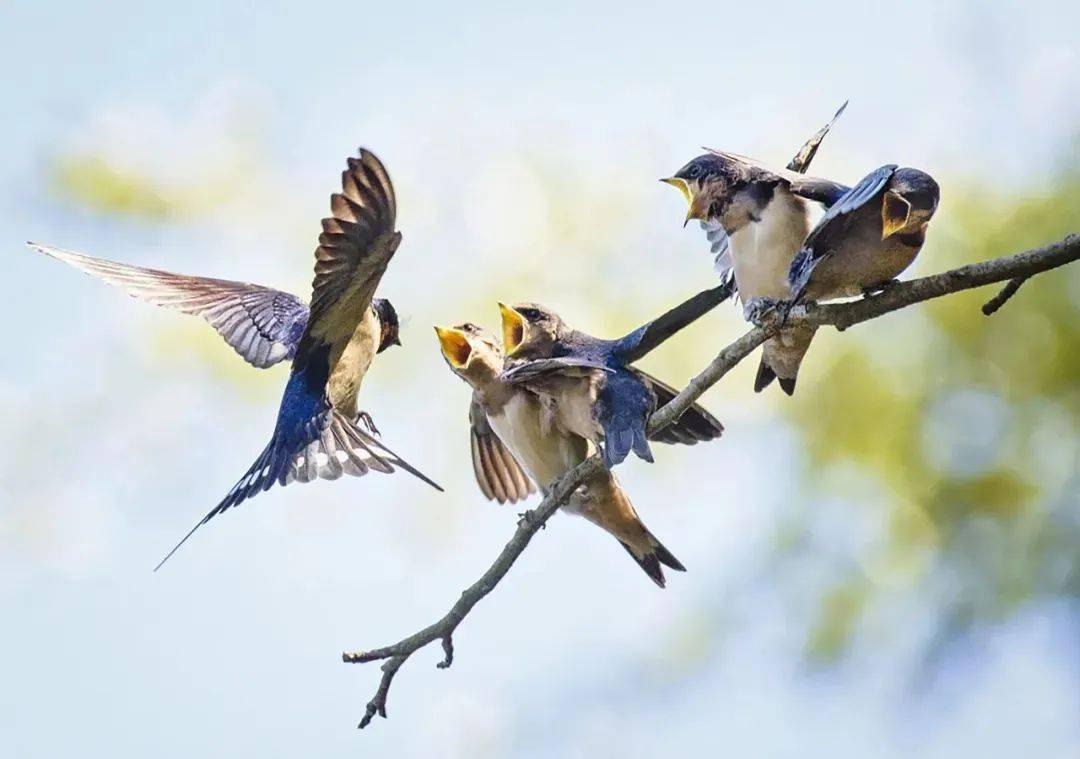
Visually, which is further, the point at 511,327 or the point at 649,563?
the point at 649,563

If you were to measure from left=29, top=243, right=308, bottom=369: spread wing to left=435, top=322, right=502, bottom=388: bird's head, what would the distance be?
0.77 m

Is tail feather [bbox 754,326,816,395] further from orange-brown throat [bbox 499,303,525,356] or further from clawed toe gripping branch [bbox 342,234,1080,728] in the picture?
orange-brown throat [bbox 499,303,525,356]

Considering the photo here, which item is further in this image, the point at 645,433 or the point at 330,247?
the point at 330,247

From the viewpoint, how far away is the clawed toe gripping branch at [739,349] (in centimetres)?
298

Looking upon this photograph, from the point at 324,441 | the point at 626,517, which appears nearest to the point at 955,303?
the point at 626,517

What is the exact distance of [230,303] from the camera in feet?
18.5

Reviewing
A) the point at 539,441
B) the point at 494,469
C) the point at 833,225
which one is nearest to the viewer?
the point at 833,225

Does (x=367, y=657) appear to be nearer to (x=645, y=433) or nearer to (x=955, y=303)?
(x=645, y=433)

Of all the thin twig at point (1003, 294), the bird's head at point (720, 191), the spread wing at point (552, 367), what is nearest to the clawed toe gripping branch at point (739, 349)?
the thin twig at point (1003, 294)

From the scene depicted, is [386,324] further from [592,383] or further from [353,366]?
[592,383]

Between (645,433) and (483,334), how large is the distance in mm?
1077

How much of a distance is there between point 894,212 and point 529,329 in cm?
161

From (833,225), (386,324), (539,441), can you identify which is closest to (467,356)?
(539,441)

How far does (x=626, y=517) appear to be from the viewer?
15.4 ft
